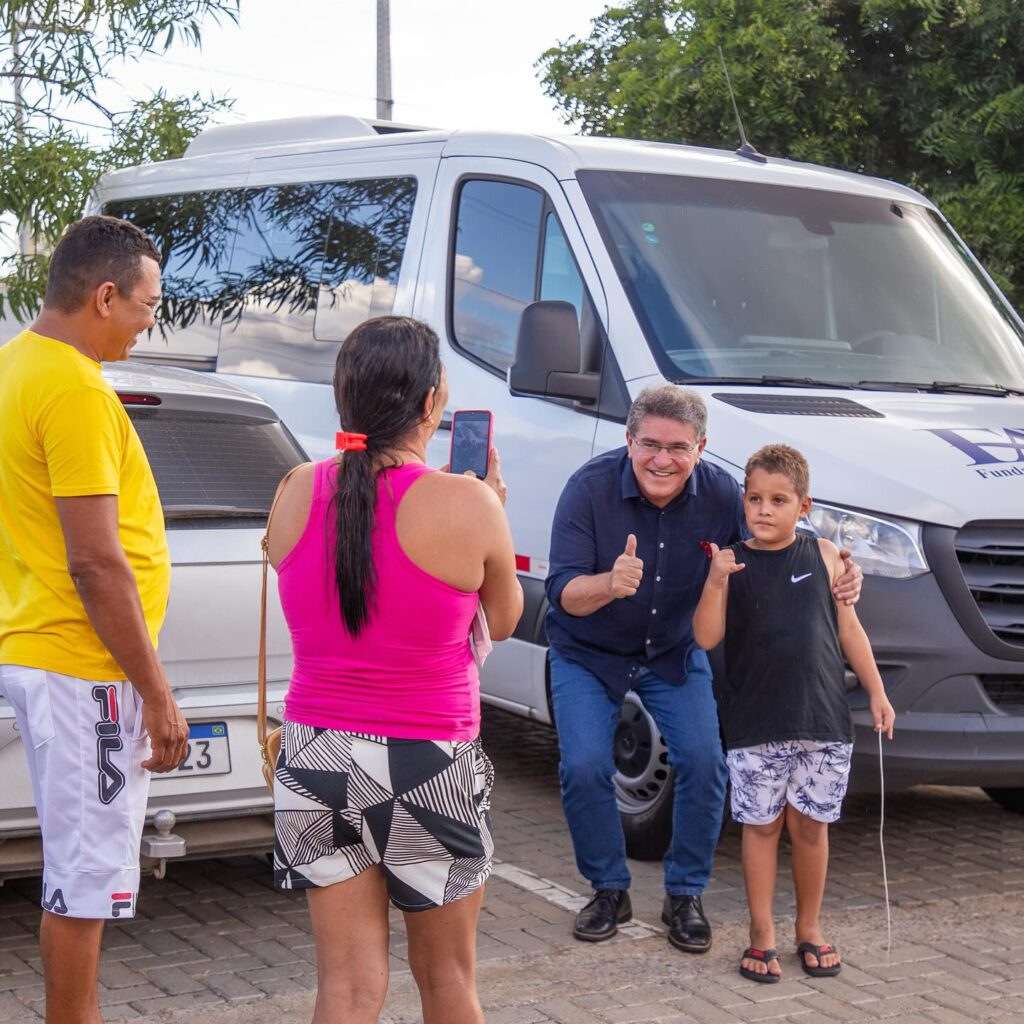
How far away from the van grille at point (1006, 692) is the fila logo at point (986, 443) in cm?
71

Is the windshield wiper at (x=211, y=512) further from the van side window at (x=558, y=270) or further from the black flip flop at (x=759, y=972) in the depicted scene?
the black flip flop at (x=759, y=972)

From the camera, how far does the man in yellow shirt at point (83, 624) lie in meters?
3.36

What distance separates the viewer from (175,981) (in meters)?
4.58

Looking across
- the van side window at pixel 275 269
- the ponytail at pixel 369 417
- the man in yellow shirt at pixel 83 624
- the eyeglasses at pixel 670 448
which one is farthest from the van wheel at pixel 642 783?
the ponytail at pixel 369 417

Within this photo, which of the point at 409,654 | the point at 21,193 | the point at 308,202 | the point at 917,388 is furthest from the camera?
the point at 21,193

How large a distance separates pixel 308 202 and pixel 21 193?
2.58m

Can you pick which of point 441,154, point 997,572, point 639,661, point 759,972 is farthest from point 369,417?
point 441,154

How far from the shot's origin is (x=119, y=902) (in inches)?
138

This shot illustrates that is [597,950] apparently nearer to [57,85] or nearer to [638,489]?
[638,489]

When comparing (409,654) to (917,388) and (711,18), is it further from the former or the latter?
(711,18)

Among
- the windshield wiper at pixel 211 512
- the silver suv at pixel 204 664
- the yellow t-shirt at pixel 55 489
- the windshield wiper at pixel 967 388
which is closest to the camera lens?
the yellow t-shirt at pixel 55 489

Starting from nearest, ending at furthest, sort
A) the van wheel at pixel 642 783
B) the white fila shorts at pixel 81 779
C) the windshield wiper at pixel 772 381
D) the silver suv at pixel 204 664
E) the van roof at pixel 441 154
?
the white fila shorts at pixel 81 779 → the silver suv at pixel 204 664 → the van wheel at pixel 642 783 → the windshield wiper at pixel 772 381 → the van roof at pixel 441 154

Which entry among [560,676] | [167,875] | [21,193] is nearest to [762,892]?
[560,676]

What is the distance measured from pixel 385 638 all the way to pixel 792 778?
2.11 meters
